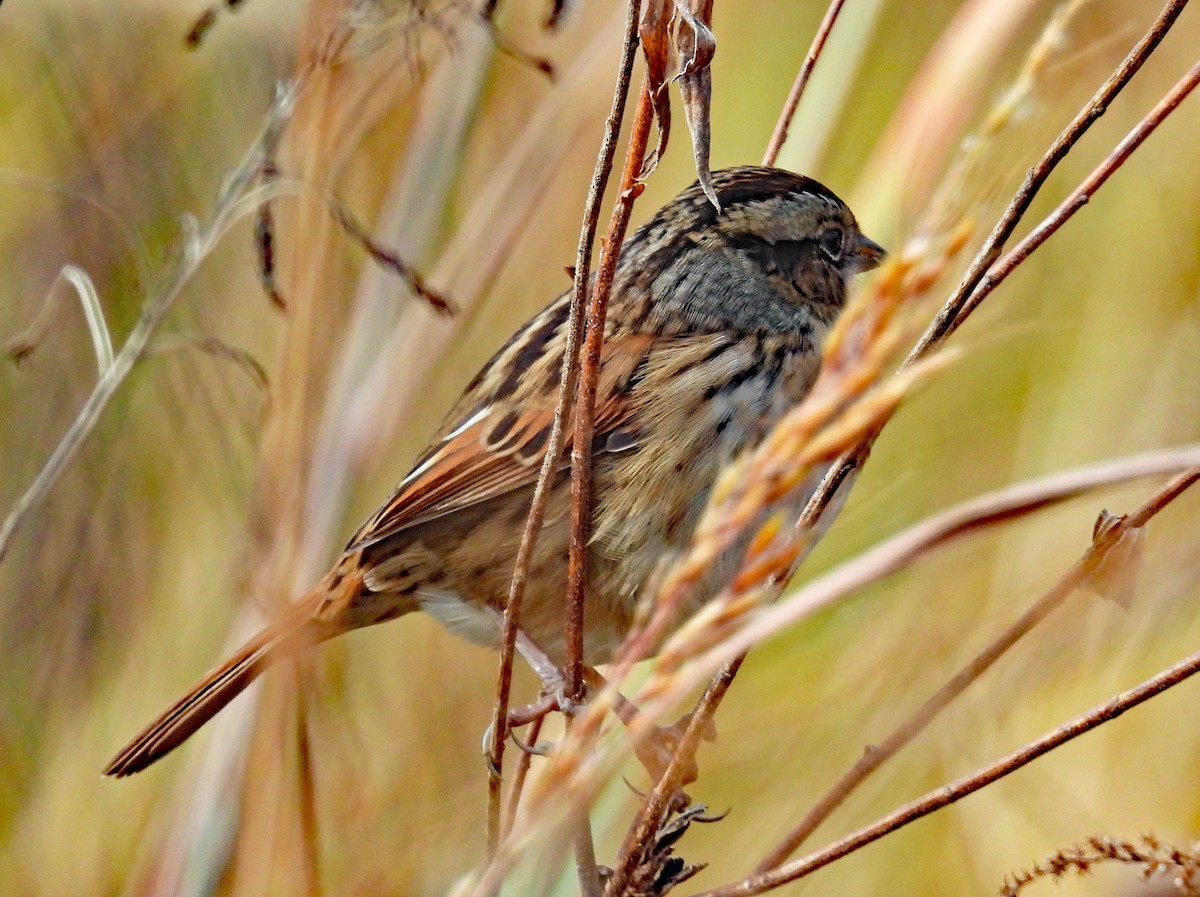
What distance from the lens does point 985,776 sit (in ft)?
3.18

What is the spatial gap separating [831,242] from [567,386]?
45.1 inches

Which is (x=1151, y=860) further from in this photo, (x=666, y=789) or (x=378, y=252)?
(x=378, y=252)

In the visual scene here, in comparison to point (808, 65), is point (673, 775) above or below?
below

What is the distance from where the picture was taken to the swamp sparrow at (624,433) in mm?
1803

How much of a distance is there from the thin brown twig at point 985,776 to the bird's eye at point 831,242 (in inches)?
47.5

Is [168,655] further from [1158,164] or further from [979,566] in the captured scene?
[1158,164]

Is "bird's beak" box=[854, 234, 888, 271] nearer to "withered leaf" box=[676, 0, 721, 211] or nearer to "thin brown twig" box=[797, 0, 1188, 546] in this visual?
"thin brown twig" box=[797, 0, 1188, 546]

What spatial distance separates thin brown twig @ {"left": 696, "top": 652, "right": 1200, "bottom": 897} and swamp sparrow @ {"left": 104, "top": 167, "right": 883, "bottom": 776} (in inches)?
28.9

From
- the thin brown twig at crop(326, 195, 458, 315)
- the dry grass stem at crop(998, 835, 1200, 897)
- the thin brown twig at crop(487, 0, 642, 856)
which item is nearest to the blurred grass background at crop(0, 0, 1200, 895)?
the thin brown twig at crop(326, 195, 458, 315)

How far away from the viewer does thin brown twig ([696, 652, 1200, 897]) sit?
93 cm

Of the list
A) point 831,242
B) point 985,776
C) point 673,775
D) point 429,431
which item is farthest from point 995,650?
point 429,431

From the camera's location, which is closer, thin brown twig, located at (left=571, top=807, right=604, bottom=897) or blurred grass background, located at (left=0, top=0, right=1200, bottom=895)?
thin brown twig, located at (left=571, top=807, right=604, bottom=897)

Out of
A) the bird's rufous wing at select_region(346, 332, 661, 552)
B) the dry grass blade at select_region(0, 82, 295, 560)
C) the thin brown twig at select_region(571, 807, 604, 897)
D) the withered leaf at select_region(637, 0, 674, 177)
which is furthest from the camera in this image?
the bird's rufous wing at select_region(346, 332, 661, 552)

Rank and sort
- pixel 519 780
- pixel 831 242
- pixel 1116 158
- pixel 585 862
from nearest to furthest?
pixel 1116 158
pixel 585 862
pixel 519 780
pixel 831 242
